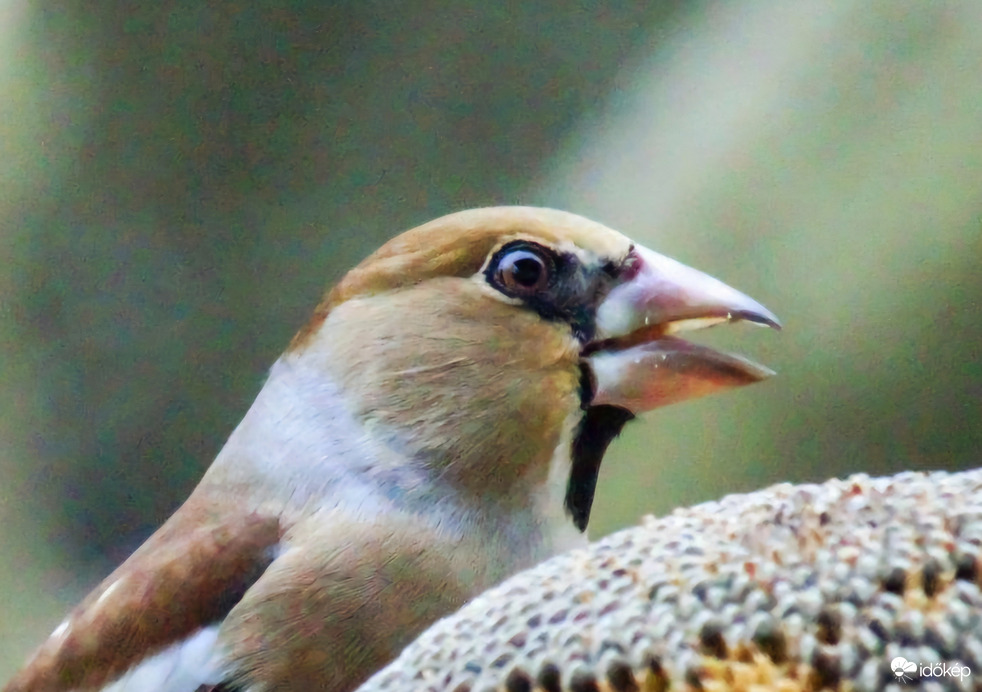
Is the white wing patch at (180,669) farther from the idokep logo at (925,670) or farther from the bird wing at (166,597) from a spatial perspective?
the idokep logo at (925,670)

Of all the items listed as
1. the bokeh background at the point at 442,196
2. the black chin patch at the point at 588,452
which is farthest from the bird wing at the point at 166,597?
the black chin patch at the point at 588,452

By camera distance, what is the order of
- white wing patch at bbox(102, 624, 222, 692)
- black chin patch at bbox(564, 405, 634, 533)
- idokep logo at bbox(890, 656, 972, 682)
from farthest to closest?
black chin patch at bbox(564, 405, 634, 533), white wing patch at bbox(102, 624, 222, 692), idokep logo at bbox(890, 656, 972, 682)

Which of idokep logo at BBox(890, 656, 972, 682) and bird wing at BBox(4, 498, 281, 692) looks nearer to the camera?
idokep logo at BBox(890, 656, 972, 682)

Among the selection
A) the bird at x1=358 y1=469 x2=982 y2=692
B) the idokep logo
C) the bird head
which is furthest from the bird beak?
the idokep logo

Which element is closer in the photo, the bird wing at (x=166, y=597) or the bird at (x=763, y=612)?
the bird at (x=763, y=612)

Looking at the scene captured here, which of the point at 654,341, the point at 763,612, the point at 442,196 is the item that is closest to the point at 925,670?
the point at 763,612

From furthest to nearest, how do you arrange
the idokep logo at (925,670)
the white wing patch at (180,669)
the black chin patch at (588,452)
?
1. the black chin patch at (588,452)
2. the white wing patch at (180,669)
3. the idokep logo at (925,670)

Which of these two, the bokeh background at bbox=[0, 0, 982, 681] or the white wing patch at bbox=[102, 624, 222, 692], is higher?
the bokeh background at bbox=[0, 0, 982, 681]

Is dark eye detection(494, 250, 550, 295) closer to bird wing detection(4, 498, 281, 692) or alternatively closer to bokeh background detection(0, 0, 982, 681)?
bokeh background detection(0, 0, 982, 681)
